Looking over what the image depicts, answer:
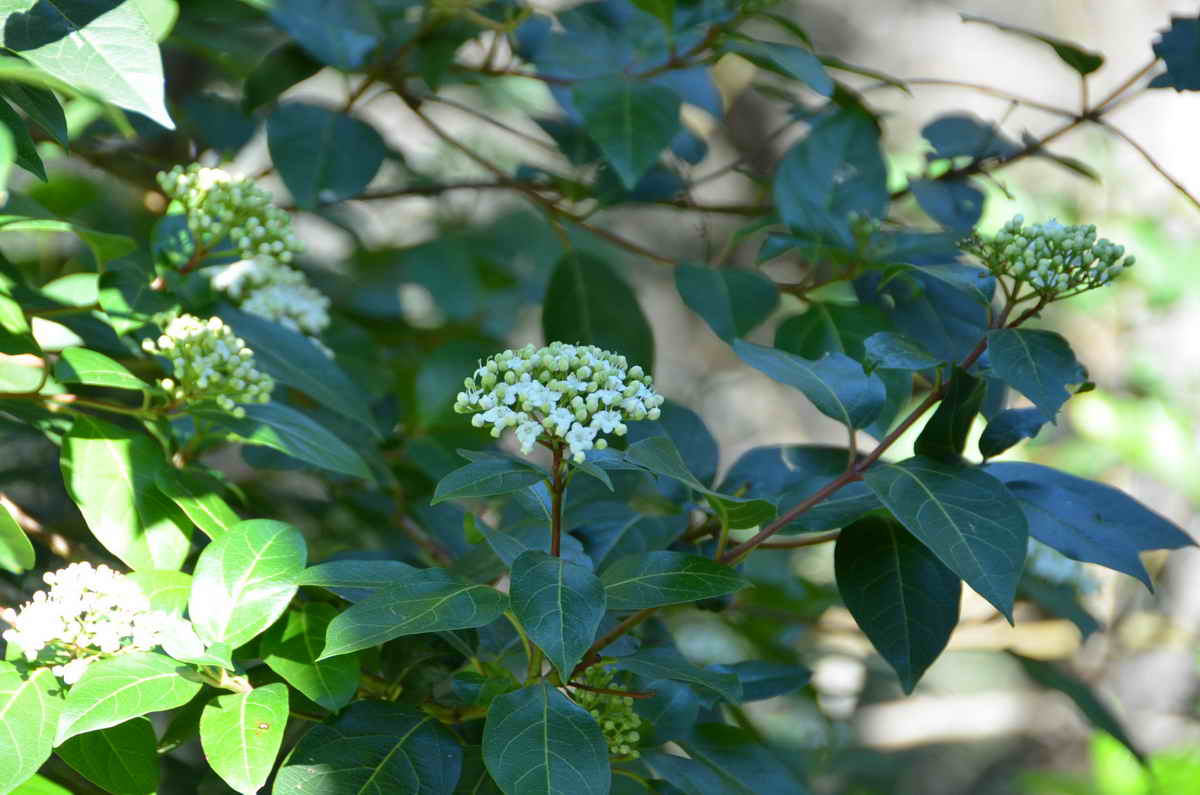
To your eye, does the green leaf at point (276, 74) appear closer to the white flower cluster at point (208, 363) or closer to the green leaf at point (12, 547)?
the white flower cluster at point (208, 363)

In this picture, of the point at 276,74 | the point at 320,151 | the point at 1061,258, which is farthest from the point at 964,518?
the point at 276,74

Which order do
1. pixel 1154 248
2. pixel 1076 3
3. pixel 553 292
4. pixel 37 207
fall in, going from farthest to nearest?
pixel 1076 3 < pixel 1154 248 < pixel 553 292 < pixel 37 207

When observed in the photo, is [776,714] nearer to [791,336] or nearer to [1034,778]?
[1034,778]

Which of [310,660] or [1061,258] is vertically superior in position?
[1061,258]

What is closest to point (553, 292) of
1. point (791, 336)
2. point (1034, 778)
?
point (791, 336)

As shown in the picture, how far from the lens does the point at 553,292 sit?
1561 mm

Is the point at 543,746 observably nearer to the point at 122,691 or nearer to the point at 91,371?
the point at 122,691

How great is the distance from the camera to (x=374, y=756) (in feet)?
2.68

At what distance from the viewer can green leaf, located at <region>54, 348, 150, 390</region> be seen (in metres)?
0.93

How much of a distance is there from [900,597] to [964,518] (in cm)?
13

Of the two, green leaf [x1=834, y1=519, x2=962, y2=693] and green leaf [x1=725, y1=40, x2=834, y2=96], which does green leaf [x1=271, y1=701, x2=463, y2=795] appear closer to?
green leaf [x1=834, y1=519, x2=962, y2=693]

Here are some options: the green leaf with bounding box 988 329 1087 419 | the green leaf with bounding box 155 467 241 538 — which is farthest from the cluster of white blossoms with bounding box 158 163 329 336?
the green leaf with bounding box 988 329 1087 419

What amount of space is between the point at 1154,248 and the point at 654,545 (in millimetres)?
2661

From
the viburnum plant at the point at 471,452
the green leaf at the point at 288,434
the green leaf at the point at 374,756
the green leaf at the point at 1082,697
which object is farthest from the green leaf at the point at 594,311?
the green leaf at the point at 374,756
